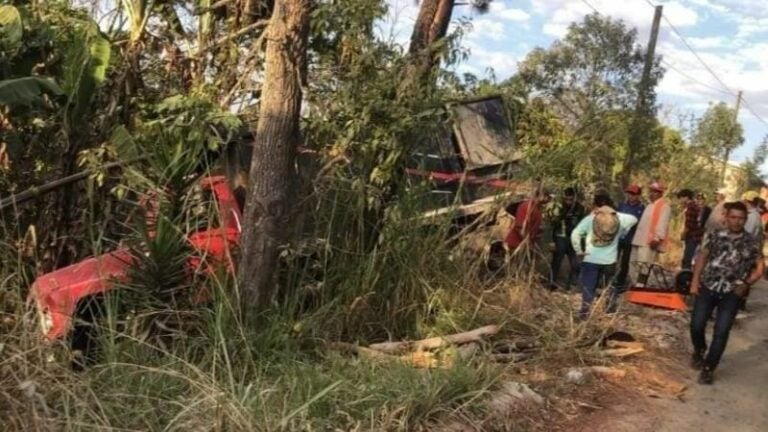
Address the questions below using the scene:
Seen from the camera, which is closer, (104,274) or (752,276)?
(104,274)

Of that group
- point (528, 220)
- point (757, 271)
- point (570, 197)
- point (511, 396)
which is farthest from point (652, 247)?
point (511, 396)

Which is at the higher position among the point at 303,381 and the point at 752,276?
the point at 752,276

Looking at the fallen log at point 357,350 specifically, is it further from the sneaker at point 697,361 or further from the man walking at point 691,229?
the man walking at point 691,229

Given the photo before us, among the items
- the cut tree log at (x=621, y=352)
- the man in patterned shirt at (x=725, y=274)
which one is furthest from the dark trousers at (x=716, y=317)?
the cut tree log at (x=621, y=352)

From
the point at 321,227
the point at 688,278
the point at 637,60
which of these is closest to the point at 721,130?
the point at 637,60

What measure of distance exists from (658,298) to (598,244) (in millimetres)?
2337

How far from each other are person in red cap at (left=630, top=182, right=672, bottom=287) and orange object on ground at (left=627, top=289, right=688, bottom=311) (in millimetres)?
512

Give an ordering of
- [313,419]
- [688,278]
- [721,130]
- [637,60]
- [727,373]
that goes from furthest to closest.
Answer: [721,130], [637,60], [688,278], [727,373], [313,419]

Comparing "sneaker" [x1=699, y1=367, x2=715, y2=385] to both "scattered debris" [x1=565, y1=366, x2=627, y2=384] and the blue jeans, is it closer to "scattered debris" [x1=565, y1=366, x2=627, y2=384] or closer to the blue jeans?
"scattered debris" [x1=565, y1=366, x2=627, y2=384]

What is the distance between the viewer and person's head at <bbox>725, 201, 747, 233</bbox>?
22.1ft

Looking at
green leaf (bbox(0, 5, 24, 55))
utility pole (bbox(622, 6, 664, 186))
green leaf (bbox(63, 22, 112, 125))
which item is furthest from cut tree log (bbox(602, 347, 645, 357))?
utility pole (bbox(622, 6, 664, 186))

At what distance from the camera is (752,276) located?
22.1ft

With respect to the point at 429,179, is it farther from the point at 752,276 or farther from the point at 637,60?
the point at 637,60

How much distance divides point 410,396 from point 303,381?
0.70 m
